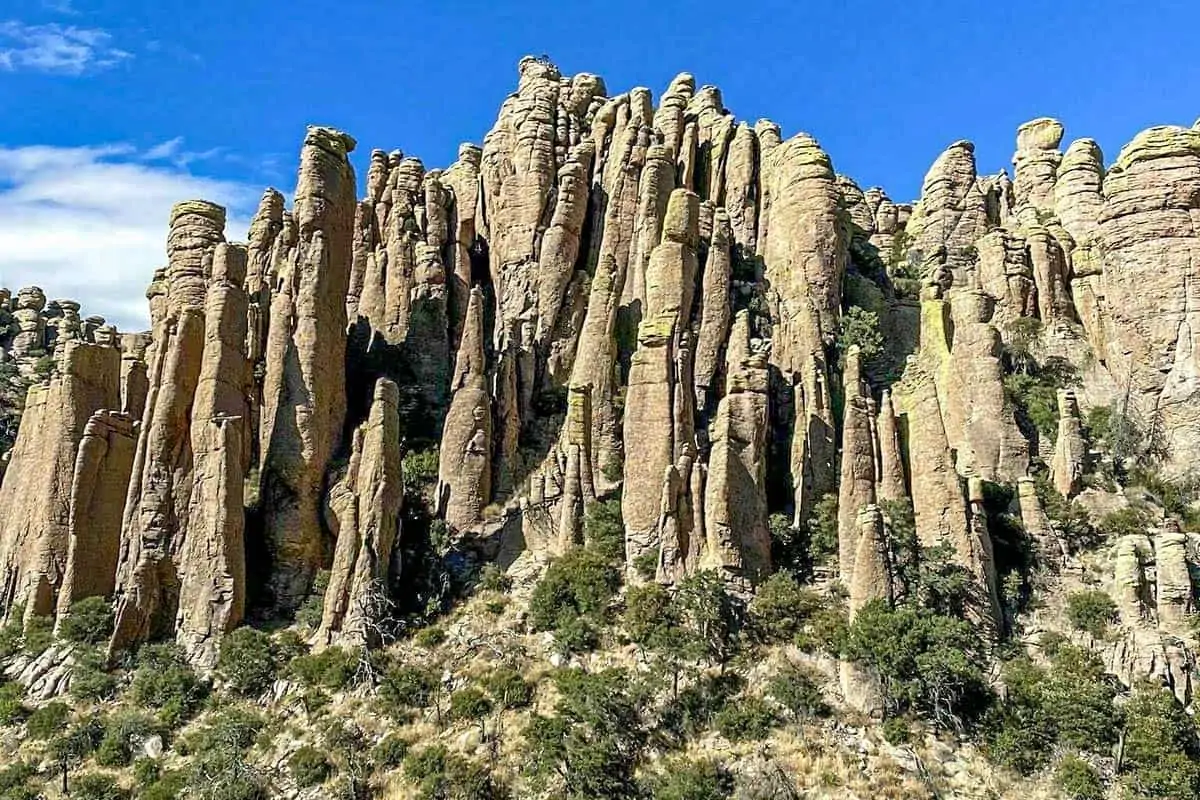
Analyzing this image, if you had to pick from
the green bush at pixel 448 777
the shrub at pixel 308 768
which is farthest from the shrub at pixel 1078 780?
the shrub at pixel 308 768

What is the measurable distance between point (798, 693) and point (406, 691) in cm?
1300

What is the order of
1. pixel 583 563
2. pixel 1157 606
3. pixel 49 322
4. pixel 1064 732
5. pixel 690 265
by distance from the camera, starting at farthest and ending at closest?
pixel 49 322
pixel 690 265
pixel 583 563
pixel 1157 606
pixel 1064 732

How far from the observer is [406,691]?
1622 inches

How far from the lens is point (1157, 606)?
4116 centimetres

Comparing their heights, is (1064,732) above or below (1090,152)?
below

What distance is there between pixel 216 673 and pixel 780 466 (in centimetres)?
2234

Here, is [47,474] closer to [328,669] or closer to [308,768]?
[328,669]

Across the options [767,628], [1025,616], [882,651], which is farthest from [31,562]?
[1025,616]

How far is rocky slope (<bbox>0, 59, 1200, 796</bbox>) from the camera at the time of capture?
43.9m

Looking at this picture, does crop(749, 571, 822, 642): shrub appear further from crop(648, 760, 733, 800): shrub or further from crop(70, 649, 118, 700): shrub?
crop(70, 649, 118, 700): shrub

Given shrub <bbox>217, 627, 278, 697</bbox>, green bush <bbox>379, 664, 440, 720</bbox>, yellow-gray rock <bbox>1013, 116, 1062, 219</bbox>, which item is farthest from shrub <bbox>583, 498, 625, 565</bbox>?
yellow-gray rock <bbox>1013, 116, 1062, 219</bbox>

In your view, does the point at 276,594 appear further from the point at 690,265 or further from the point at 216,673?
the point at 690,265

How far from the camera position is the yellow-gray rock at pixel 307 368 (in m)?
47.6

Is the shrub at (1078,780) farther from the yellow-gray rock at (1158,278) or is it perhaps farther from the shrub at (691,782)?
the yellow-gray rock at (1158,278)
